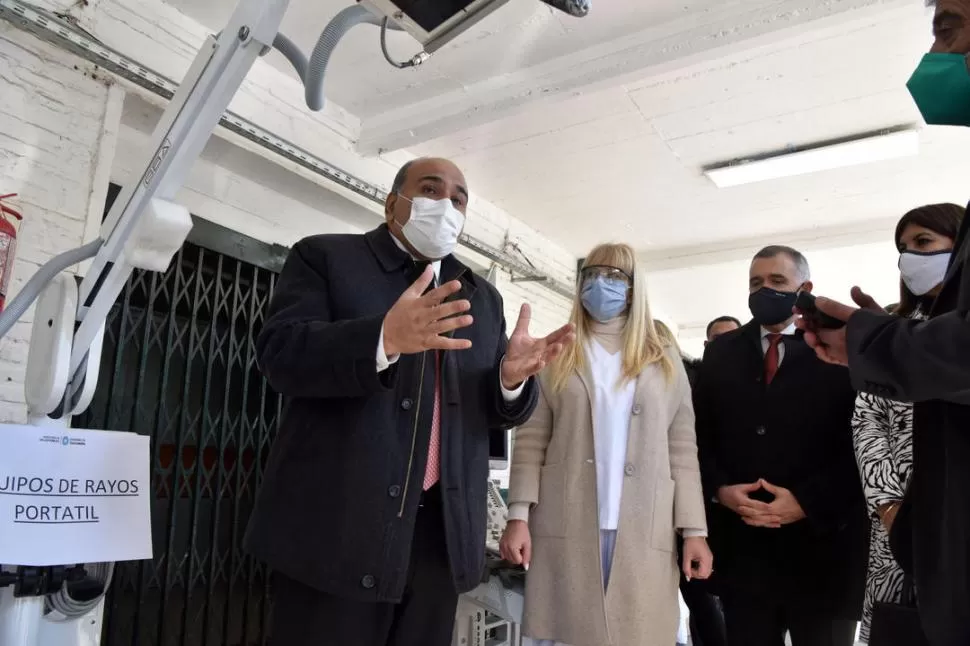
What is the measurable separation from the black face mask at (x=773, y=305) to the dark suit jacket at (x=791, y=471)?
6 cm

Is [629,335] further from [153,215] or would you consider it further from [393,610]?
[153,215]

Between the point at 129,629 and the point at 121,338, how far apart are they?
1.14 metres

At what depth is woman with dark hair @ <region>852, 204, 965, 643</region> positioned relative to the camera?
1.40m

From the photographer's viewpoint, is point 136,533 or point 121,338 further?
point 121,338

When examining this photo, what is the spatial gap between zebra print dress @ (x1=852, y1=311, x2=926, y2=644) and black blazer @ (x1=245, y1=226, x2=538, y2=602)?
79 centimetres

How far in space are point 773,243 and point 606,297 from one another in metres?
3.83

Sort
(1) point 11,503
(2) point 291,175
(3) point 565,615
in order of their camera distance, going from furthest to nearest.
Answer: (2) point 291,175 < (3) point 565,615 < (1) point 11,503

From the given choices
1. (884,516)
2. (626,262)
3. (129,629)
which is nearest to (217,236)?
(129,629)

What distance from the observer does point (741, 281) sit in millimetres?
6184

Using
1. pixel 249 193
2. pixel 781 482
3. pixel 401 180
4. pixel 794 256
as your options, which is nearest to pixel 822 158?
pixel 794 256

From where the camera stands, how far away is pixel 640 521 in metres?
1.66

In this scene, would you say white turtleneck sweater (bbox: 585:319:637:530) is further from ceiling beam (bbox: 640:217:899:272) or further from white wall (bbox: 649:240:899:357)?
white wall (bbox: 649:240:899:357)

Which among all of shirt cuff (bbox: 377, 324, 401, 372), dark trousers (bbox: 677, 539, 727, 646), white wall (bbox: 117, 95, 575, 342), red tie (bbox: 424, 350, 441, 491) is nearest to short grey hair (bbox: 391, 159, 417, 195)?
red tie (bbox: 424, 350, 441, 491)

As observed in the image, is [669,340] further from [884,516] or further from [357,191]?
[357,191]
